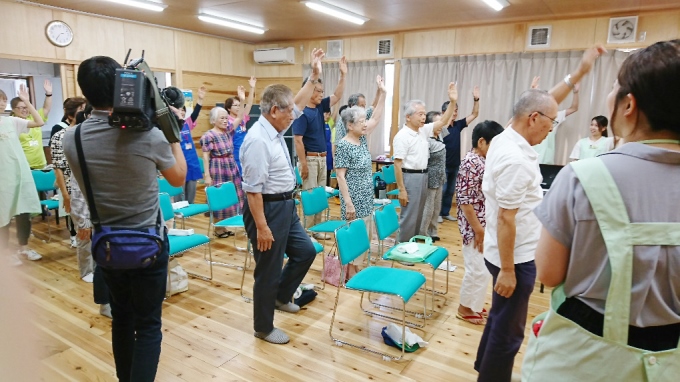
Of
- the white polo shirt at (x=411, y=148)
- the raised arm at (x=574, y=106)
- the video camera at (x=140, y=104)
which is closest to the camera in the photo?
the video camera at (x=140, y=104)

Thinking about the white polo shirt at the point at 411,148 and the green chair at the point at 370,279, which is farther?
the white polo shirt at the point at 411,148

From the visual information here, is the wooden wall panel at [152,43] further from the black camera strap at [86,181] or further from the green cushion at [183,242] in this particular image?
the black camera strap at [86,181]

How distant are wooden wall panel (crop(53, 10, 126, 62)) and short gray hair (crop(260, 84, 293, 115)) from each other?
4.85m

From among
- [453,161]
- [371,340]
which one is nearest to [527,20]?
[453,161]

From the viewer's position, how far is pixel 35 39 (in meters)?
5.56

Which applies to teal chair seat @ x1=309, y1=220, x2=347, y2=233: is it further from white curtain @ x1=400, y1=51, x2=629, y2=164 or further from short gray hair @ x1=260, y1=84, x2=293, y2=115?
white curtain @ x1=400, y1=51, x2=629, y2=164

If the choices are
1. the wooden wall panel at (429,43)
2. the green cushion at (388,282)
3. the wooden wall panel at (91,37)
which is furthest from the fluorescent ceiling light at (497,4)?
the wooden wall panel at (91,37)

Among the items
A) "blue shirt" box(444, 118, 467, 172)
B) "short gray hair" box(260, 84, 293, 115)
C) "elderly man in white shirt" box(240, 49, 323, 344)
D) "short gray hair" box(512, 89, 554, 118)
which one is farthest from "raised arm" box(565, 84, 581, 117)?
"short gray hair" box(260, 84, 293, 115)

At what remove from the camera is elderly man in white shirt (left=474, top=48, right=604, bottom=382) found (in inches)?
70.9

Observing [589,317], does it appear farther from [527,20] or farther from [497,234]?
[527,20]

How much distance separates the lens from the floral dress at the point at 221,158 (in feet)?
15.7

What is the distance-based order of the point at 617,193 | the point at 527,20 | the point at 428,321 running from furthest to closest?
the point at 527,20 → the point at 428,321 → the point at 617,193

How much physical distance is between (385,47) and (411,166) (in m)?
3.81

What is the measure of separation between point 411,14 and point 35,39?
505cm
